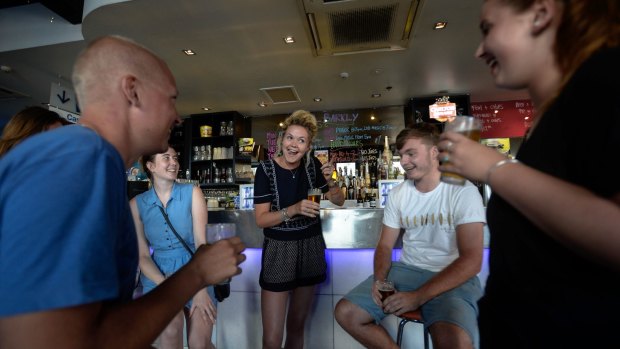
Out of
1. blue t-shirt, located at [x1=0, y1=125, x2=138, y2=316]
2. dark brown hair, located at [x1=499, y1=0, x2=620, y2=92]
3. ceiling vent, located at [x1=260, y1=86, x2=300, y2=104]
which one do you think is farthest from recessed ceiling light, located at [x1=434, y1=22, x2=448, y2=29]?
blue t-shirt, located at [x1=0, y1=125, x2=138, y2=316]

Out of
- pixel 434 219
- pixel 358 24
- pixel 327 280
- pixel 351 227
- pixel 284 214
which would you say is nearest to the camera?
pixel 434 219

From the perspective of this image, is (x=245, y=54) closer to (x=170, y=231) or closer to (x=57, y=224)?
(x=170, y=231)

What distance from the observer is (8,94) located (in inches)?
225

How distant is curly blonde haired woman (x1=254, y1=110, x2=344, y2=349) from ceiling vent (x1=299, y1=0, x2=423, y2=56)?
1190mm

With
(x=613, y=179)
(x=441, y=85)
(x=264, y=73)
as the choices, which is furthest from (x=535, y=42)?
(x=441, y=85)

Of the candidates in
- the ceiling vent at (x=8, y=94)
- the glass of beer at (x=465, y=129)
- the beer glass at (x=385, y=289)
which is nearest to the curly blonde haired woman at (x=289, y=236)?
the beer glass at (x=385, y=289)

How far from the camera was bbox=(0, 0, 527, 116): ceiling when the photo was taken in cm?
336

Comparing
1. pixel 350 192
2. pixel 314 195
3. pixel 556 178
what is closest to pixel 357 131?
pixel 350 192

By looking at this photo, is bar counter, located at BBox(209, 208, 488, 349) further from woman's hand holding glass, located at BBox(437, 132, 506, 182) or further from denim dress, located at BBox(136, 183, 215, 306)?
woman's hand holding glass, located at BBox(437, 132, 506, 182)

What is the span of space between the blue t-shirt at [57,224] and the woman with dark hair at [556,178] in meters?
0.82

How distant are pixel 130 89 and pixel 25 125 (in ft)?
5.69

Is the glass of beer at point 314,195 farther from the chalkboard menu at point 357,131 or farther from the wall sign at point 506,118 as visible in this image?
the wall sign at point 506,118

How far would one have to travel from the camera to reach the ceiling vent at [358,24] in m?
2.94

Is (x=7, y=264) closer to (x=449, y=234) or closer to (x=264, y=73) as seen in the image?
(x=449, y=234)
